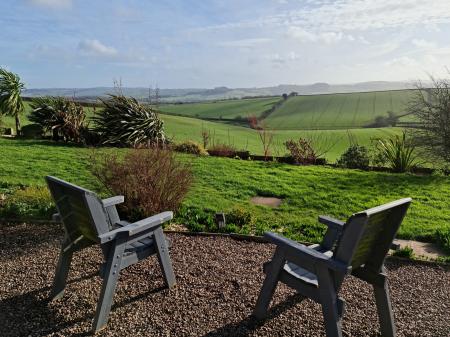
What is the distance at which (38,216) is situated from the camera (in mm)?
6051

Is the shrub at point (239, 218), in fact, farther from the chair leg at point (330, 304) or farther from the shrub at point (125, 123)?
the shrub at point (125, 123)

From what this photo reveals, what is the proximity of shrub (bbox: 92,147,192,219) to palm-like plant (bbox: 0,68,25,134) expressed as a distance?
36.7 ft

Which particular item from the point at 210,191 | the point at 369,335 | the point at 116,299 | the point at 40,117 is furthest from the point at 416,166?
the point at 40,117

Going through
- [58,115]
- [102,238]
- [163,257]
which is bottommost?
[163,257]

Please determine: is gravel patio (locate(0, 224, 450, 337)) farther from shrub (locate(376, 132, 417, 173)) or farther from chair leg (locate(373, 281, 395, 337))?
shrub (locate(376, 132, 417, 173))

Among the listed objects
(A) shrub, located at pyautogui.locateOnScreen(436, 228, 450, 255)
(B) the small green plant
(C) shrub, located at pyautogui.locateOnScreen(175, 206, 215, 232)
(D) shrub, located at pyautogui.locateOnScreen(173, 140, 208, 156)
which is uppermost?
(D) shrub, located at pyautogui.locateOnScreen(173, 140, 208, 156)

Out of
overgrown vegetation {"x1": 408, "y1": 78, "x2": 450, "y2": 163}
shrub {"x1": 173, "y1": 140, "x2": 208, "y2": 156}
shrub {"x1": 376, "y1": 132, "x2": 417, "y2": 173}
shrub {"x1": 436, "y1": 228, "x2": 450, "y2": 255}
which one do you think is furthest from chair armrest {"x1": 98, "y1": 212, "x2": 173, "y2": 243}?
overgrown vegetation {"x1": 408, "y1": 78, "x2": 450, "y2": 163}

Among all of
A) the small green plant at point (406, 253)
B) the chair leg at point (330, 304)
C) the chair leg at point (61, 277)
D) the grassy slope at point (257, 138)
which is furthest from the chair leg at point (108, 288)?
the grassy slope at point (257, 138)

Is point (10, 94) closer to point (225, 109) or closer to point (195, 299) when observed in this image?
point (195, 299)

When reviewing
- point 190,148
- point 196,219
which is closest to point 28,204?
point 196,219

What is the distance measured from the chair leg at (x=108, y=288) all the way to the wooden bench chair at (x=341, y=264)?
122 centimetres

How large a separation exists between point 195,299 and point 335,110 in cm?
6654

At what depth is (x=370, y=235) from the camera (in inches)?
117

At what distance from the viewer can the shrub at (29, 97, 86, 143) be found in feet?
45.5
